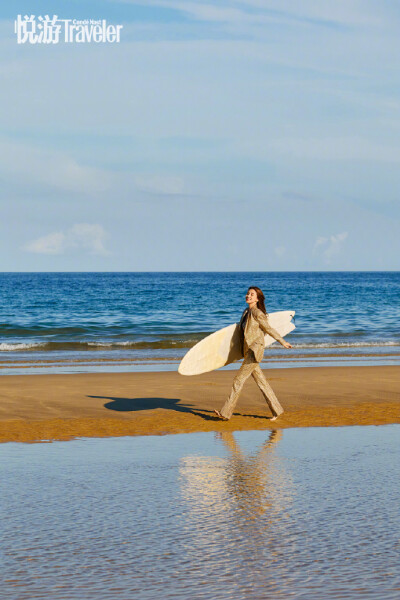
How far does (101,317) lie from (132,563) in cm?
4566

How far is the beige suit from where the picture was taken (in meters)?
11.5

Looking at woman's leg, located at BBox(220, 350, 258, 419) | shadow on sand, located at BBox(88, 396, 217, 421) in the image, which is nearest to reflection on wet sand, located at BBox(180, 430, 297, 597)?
woman's leg, located at BBox(220, 350, 258, 419)

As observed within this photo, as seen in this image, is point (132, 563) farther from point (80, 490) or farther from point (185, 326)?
point (185, 326)

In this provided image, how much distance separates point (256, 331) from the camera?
1160cm

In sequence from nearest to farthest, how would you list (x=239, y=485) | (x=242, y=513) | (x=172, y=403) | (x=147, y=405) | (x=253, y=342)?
(x=242, y=513), (x=239, y=485), (x=253, y=342), (x=147, y=405), (x=172, y=403)

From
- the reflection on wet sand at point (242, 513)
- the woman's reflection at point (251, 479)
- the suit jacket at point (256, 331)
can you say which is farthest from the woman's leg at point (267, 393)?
the reflection on wet sand at point (242, 513)

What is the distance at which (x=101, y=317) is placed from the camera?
5078cm

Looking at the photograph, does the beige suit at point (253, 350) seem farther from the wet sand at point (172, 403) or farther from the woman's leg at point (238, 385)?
the wet sand at point (172, 403)

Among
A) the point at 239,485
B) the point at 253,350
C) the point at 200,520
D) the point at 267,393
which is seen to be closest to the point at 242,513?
the point at 200,520

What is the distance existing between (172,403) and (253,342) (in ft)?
9.11

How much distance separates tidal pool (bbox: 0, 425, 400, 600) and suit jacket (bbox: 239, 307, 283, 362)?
6.40 feet

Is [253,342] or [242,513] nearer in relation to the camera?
[242,513]

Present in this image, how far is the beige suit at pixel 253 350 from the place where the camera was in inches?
453

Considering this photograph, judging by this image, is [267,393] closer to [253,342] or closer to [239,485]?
[253,342]
